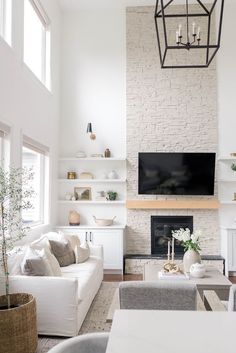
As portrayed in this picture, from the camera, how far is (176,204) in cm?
620

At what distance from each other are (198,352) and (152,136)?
539 cm

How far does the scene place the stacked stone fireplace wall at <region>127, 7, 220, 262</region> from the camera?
637cm

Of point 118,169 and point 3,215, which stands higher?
point 118,169

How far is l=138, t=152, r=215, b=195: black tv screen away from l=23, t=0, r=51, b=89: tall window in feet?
7.68

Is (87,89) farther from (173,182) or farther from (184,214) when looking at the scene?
(184,214)

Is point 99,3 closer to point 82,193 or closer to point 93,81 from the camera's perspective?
point 93,81

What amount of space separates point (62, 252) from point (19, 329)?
1.72 meters

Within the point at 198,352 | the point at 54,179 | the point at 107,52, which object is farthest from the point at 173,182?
the point at 198,352

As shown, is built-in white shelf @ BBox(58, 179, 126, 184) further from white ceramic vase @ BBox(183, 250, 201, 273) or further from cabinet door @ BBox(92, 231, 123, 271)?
white ceramic vase @ BBox(183, 250, 201, 273)

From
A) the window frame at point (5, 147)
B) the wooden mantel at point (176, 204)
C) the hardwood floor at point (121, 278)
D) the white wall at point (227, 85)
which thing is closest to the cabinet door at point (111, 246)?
the hardwood floor at point (121, 278)

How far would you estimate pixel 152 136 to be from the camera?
21.2 ft

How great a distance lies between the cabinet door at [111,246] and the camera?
232 inches

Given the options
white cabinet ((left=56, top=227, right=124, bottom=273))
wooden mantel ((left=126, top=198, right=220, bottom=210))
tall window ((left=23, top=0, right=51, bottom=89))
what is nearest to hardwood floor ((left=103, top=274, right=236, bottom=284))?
white cabinet ((left=56, top=227, right=124, bottom=273))

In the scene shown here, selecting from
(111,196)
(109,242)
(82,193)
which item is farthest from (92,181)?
(109,242)
